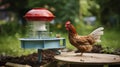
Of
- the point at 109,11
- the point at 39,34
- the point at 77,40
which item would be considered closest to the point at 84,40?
the point at 77,40

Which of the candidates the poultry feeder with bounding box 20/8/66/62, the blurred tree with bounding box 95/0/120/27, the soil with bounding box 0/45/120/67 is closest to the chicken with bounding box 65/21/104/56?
the poultry feeder with bounding box 20/8/66/62

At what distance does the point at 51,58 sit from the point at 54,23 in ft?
33.7

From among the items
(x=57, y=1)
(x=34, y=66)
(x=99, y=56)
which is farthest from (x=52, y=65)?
(x=57, y=1)

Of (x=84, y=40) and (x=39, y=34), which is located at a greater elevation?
(x=39, y=34)

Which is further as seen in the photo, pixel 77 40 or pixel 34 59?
pixel 34 59

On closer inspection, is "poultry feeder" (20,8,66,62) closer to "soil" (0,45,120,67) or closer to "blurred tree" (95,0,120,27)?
"soil" (0,45,120,67)

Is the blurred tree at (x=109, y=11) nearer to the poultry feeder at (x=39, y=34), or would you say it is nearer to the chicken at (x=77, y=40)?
the poultry feeder at (x=39, y=34)

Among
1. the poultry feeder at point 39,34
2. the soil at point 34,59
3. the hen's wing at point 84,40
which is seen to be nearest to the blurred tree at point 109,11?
the soil at point 34,59

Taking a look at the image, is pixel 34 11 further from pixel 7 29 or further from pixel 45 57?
pixel 7 29

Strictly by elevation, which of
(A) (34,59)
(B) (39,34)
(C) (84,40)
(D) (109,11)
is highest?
(D) (109,11)

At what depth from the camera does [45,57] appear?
26.8 feet

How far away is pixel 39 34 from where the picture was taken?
24.3 ft

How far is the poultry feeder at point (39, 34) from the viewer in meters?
7.15

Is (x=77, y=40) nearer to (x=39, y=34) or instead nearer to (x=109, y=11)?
(x=39, y=34)
